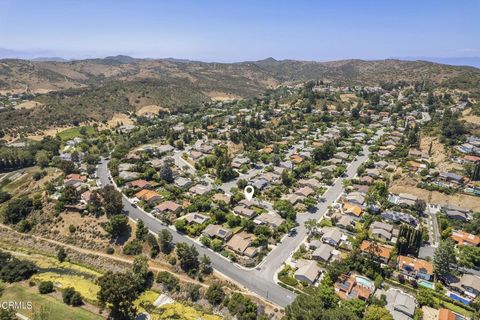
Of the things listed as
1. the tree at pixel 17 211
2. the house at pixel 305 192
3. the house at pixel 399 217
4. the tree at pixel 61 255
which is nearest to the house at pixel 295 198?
the house at pixel 305 192

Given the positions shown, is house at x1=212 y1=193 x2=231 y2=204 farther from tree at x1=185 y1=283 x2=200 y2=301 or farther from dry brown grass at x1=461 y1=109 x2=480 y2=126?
dry brown grass at x1=461 y1=109 x2=480 y2=126

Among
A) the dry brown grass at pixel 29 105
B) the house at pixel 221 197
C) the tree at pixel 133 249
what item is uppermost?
the dry brown grass at pixel 29 105

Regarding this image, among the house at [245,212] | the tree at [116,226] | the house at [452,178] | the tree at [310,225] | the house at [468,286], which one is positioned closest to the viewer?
the house at [468,286]

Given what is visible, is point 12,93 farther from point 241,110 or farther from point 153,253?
point 153,253

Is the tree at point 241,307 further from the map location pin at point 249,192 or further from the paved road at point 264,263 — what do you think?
the map location pin at point 249,192

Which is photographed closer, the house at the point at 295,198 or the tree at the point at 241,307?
the tree at the point at 241,307

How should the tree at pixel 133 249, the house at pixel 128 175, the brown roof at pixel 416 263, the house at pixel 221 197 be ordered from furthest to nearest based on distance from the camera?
1. the house at pixel 128 175
2. the house at pixel 221 197
3. the tree at pixel 133 249
4. the brown roof at pixel 416 263

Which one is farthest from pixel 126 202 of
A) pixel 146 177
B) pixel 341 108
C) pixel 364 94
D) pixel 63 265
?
pixel 364 94

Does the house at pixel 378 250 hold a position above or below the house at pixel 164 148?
below
